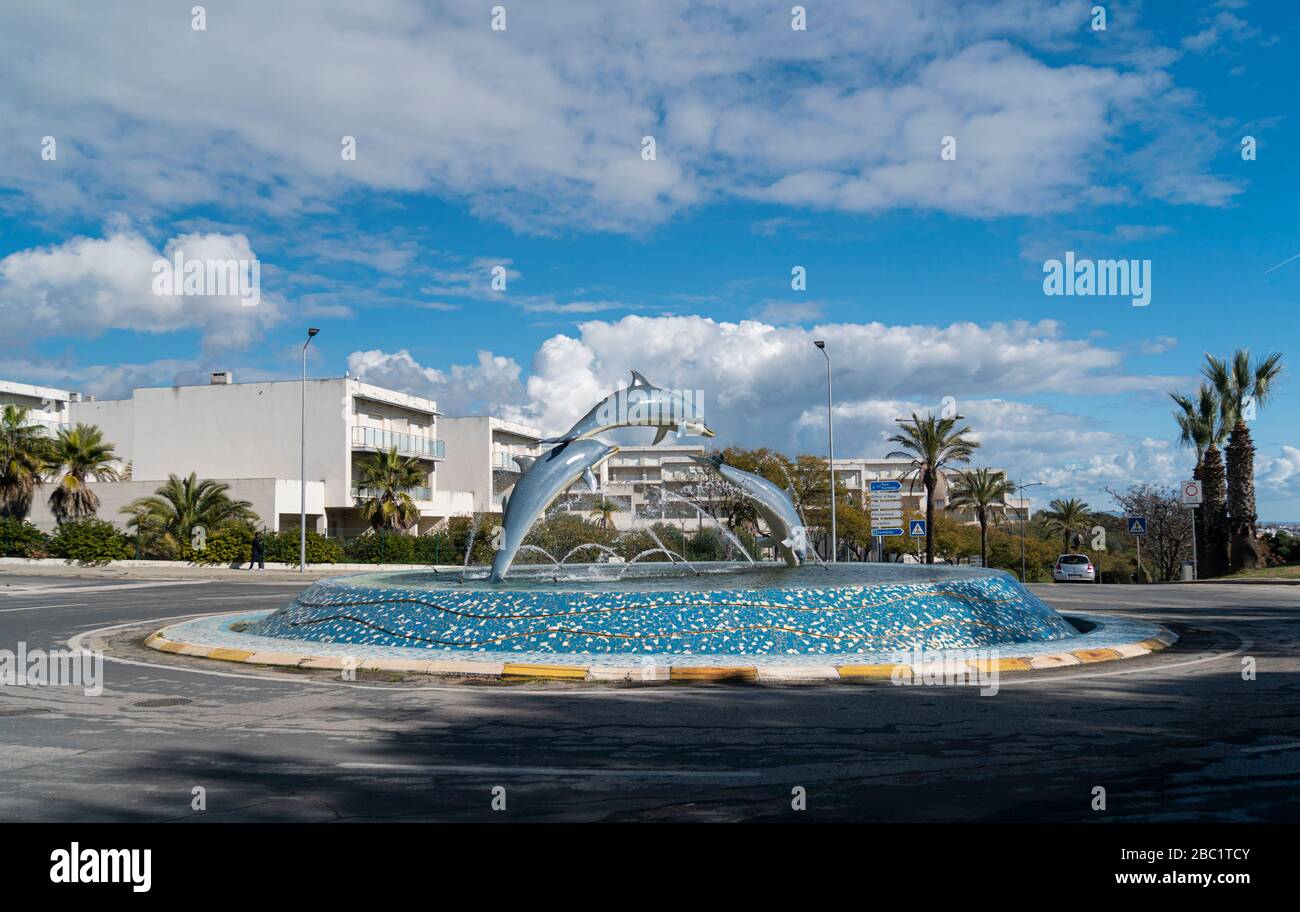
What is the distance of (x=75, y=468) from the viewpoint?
45156mm

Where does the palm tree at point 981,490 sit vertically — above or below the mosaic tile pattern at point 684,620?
above

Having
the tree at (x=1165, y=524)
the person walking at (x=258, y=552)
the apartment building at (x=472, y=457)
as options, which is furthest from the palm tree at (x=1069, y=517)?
the person walking at (x=258, y=552)

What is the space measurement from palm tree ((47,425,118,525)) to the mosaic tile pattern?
120 feet

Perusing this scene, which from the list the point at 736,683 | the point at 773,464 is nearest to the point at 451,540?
the point at 773,464

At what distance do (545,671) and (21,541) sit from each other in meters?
40.4

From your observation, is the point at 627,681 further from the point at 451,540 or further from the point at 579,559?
the point at 451,540

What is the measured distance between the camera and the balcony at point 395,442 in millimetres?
50812

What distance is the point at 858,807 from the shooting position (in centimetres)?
606

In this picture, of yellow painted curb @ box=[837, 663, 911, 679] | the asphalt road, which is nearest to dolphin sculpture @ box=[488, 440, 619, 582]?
the asphalt road

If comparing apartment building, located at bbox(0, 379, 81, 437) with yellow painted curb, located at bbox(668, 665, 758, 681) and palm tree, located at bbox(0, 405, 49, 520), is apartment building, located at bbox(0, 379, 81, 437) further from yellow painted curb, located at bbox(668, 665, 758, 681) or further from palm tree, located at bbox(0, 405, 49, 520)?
yellow painted curb, located at bbox(668, 665, 758, 681)

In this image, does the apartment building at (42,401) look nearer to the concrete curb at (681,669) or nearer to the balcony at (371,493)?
the balcony at (371,493)

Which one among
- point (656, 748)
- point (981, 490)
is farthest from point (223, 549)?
point (981, 490)

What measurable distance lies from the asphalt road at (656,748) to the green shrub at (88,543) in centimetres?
3339

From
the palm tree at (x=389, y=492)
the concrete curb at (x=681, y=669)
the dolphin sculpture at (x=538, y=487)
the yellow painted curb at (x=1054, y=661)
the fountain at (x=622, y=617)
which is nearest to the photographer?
the concrete curb at (x=681, y=669)
